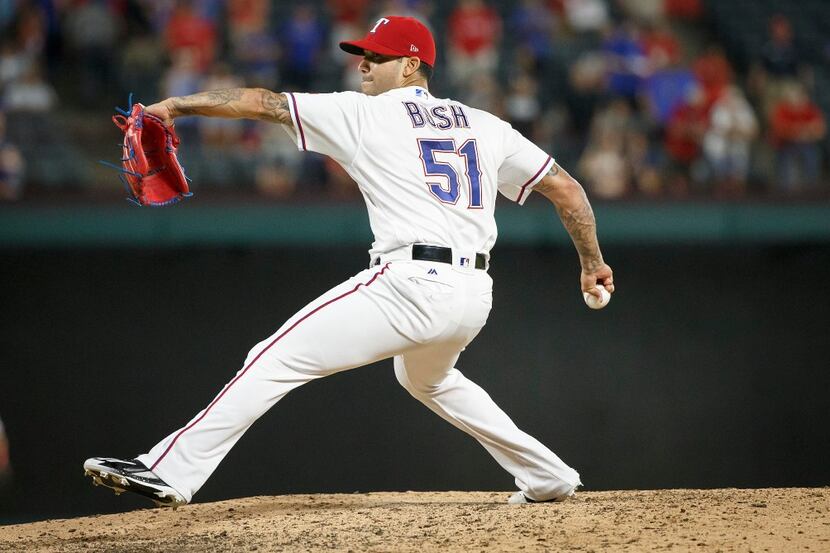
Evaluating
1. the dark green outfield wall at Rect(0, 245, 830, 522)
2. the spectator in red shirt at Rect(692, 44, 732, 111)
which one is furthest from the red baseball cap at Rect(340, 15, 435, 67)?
the spectator in red shirt at Rect(692, 44, 732, 111)

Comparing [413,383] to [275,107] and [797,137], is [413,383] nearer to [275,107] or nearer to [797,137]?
[275,107]

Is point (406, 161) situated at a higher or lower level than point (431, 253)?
higher

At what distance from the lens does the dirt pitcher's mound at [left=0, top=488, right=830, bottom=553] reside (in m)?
3.80

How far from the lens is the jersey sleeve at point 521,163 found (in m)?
4.30

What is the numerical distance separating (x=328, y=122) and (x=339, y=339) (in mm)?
755

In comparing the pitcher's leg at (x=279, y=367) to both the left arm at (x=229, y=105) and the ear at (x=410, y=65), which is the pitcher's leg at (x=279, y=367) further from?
A: the ear at (x=410, y=65)

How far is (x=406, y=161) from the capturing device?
3.98 metres

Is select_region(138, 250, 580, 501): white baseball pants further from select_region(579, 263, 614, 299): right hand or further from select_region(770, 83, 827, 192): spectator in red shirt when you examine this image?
select_region(770, 83, 827, 192): spectator in red shirt

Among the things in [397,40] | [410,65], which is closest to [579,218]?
[410,65]

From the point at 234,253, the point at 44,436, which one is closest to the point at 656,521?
the point at 234,253

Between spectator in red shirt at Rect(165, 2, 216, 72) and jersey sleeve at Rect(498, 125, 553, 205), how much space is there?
16.6 feet

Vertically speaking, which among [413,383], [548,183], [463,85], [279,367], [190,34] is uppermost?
[190,34]

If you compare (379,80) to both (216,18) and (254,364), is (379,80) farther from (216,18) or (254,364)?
(216,18)

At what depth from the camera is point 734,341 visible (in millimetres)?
7887
